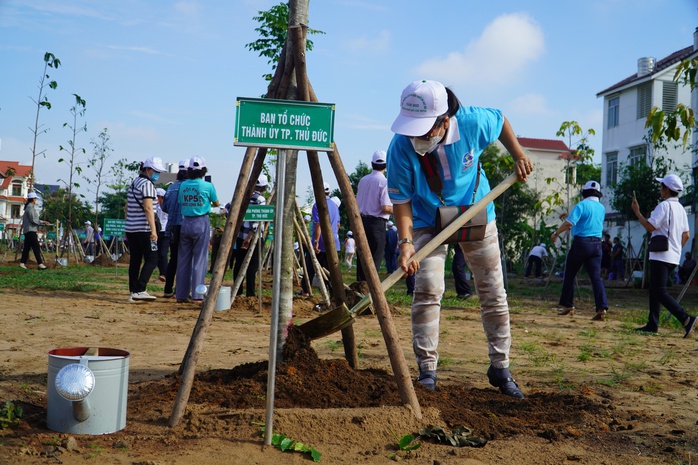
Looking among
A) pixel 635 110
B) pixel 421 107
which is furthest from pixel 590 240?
pixel 635 110

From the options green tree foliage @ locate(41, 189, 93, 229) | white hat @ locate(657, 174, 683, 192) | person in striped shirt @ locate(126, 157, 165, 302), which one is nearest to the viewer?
white hat @ locate(657, 174, 683, 192)

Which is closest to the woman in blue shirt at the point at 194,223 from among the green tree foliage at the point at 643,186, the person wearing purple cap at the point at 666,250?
the person wearing purple cap at the point at 666,250

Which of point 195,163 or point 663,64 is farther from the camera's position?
point 663,64

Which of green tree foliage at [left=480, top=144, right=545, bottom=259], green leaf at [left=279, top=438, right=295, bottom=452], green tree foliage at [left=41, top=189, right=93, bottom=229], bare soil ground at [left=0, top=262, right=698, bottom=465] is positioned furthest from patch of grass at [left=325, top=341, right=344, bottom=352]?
green tree foliage at [left=41, top=189, right=93, bottom=229]

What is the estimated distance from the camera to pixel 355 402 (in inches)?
161

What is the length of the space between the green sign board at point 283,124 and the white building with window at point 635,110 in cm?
3139

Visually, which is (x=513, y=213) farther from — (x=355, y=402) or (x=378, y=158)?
(x=355, y=402)

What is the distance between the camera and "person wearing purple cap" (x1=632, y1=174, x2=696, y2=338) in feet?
28.1

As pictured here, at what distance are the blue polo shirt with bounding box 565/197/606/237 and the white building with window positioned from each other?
23.6m

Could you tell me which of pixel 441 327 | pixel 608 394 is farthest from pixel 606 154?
pixel 608 394

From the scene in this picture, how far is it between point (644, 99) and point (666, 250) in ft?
101

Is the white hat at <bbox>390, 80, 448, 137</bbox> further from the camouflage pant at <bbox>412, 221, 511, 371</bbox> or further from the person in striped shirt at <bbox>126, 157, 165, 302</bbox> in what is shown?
the person in striped shirt at <bbox>126, 157, 165, 302</bbox>

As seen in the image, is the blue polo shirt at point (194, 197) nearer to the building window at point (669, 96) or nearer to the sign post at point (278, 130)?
the sign post at point (278, 130)

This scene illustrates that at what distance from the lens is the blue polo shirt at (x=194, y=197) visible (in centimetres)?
941
